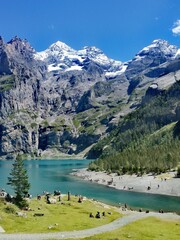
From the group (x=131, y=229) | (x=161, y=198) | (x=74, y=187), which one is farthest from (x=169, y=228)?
(x=74, y=187)

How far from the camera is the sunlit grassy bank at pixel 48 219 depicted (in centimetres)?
6028

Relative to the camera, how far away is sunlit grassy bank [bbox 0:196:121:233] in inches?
2373

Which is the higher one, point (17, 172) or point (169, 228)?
point (17, 172)

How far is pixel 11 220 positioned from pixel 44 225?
6236mm

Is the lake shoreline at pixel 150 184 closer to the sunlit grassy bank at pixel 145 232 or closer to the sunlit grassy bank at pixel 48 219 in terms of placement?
the sunlit grassy bank at pixel 48 219

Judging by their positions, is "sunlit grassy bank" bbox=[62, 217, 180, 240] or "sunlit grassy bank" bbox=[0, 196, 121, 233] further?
"sunlit grassy bank" bbox=[0, 196, 121, 233]

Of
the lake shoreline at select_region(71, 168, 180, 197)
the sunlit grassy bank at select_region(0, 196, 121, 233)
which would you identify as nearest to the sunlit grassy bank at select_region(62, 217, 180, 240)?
the sunlit grassy bank at select_region(0, 196, 121, 233)

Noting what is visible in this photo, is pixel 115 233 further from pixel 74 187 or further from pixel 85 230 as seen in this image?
pixel 74 187

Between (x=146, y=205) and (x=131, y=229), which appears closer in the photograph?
(x=131, y=229)

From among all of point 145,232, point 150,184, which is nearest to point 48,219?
A: point 145,232

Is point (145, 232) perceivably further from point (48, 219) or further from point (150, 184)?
point (150, 184)

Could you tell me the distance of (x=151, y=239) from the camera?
182 feet

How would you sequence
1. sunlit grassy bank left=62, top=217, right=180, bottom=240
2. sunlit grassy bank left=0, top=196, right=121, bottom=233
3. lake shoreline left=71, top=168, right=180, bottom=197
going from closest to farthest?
sunlit grassy bank left=62, top=217, right=180, bottom=240 → sunlit grassy bank left=0, top=196, right=121, bottom=233 → lake shoreline left=71, top=168, right=180, bottom=197

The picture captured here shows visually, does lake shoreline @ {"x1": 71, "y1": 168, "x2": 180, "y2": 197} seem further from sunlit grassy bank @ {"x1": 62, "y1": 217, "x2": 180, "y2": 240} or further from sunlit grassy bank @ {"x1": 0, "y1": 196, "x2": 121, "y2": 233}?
sunlit grassy bank @ {"x1": 62, "y1": 217, "x2": 180, "y2": 240}
